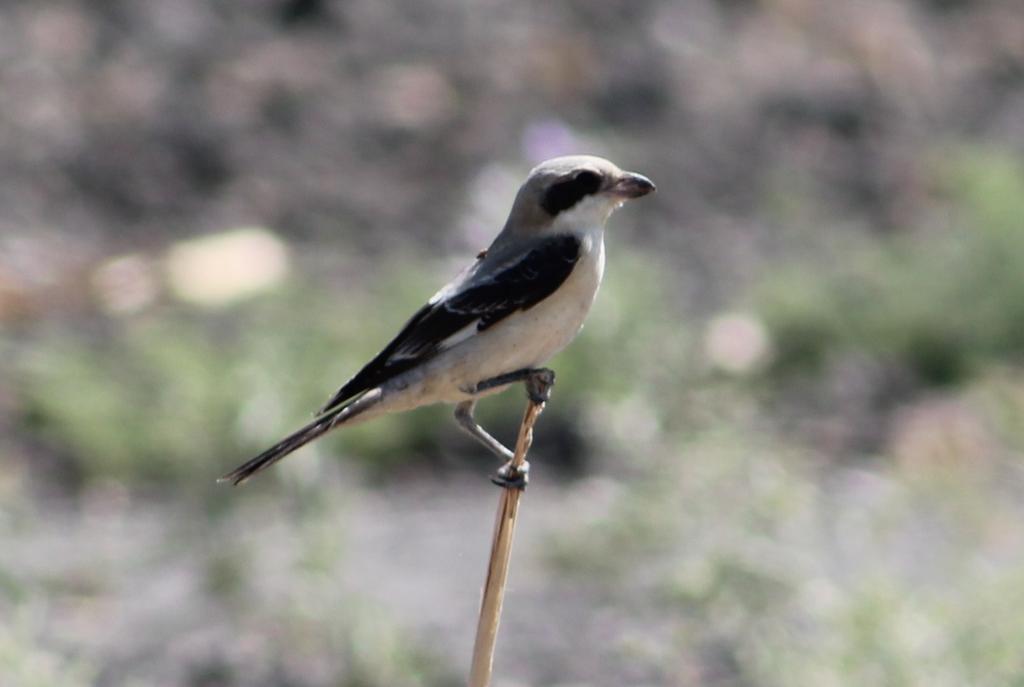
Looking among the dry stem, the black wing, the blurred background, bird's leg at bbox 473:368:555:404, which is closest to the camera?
the dry stem

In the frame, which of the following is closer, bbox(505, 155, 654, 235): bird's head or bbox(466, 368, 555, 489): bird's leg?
bbox(466, 368, 555, 489): bird's leg

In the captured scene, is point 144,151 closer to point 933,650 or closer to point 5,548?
point 5,548

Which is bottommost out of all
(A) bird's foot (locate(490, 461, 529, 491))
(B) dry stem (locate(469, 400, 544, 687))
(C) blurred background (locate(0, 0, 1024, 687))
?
(B) dry stem (locate(469, 400, 544, 687))

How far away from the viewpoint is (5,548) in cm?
584

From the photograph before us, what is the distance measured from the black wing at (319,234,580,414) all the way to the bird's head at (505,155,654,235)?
0.07m

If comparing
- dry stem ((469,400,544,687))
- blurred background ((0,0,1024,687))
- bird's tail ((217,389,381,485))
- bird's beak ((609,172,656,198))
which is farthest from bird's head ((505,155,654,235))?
blurred background ((0,0,1024,687))

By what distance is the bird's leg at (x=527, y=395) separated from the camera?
3.69 metres

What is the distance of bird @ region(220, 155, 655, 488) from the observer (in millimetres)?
3941

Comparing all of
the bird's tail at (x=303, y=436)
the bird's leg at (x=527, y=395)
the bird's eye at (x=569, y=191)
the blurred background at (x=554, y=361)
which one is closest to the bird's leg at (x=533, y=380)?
the bird's leg at (x=527, y=395)

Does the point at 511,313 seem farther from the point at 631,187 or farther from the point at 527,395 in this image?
the point at 631,187

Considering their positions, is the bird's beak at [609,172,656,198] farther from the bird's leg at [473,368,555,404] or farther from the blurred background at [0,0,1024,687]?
the blurred background at [0,0,1024,687]

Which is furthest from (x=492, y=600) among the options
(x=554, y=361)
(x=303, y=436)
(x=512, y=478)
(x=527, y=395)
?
(x=554, y=361)

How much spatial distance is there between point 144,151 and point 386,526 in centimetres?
325

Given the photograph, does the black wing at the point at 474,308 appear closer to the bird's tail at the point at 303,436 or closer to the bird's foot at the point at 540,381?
the bird's tail at the point at 303,436
